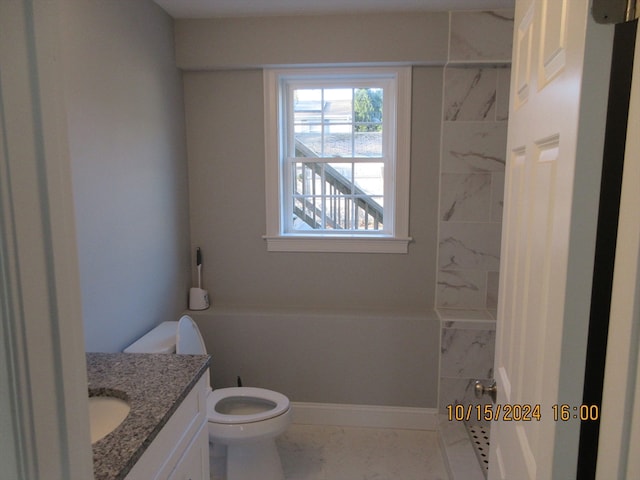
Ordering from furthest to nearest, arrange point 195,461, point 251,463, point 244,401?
point 244,401, point 251,463, point 195,461

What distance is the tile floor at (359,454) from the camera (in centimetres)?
230

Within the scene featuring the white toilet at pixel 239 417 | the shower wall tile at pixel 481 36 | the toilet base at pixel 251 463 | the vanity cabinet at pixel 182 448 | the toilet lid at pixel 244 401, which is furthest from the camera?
the shower wall tile at pixel 481 36

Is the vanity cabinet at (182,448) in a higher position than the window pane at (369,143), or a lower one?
lower

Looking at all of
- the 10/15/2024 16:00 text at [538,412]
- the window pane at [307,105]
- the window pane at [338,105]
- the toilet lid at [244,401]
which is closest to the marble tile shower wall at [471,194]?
the window pane at [338,105]

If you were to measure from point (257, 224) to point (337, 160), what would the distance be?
67 centimetres

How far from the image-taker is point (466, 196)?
2656mm

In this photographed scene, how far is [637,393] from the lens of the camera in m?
0.53

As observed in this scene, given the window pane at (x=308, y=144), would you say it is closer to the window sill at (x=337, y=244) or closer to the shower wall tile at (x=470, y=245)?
the window sill at (x=337, y=244)

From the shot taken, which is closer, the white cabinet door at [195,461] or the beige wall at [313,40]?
the white cabinet door at [195,461]

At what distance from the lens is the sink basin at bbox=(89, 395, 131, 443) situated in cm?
129

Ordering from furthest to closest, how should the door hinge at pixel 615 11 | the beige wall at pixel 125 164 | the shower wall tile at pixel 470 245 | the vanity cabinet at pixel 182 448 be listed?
the shower wall tile at pixel 470 245 < the beige wall at pixel 125 164 < the vanity cabinet at pixel 182 448 < the door hinge at pixel 615 11

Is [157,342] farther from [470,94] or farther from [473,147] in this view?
[470,94]

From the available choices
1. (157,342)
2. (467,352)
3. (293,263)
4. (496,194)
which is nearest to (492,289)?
(467,352)

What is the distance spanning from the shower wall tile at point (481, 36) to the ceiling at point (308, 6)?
0.15ft
